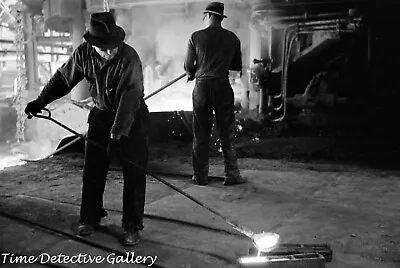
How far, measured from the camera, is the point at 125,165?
420 cm

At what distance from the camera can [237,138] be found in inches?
405

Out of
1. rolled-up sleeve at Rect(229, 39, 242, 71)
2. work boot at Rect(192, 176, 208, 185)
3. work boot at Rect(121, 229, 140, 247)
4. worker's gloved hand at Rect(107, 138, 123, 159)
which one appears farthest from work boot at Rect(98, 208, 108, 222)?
rolled-up sleeve at Rect(229, 39, 242, 71)

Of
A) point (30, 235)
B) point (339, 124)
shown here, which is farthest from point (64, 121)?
point (30, 235)

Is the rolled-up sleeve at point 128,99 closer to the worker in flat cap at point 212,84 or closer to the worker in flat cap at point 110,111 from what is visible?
the worker in flat cap at point 110,111

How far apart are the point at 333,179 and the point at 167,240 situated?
130 inches

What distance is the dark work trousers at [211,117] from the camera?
20.6 feet

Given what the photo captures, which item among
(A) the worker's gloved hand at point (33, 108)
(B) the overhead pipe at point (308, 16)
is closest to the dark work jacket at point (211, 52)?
(A) the worker's gloved hand at point (33, 108)

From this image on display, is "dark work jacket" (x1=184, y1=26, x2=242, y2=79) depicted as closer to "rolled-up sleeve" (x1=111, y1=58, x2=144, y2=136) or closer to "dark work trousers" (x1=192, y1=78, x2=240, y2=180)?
"dark work trousers" (x1=192, y1=78, x2=240, y2=180)

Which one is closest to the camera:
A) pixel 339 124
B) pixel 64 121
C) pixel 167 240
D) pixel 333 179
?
pixel 167 240

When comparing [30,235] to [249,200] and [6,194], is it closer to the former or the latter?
[6,194]

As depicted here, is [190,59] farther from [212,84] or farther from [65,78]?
[65,78]

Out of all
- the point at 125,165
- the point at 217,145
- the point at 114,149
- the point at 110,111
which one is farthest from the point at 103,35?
the point at 217,145

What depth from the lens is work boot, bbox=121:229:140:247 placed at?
4.05m

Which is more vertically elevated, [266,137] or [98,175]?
[98,175]
